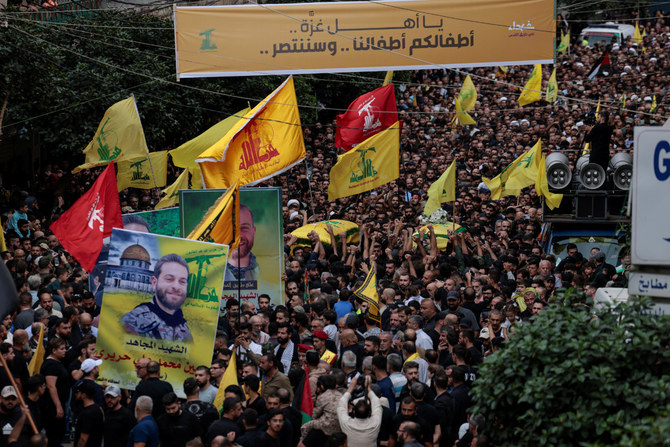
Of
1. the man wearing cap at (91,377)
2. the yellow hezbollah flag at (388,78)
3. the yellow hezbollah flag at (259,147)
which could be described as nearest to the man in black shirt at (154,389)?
the man wearing cap at (91,377)

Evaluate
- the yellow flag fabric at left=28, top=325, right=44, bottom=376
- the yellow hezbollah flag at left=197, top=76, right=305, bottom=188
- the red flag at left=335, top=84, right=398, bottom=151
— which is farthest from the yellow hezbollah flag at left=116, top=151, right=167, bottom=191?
the yellow flag fabric at left=28, top=325, right=44, bottom=376

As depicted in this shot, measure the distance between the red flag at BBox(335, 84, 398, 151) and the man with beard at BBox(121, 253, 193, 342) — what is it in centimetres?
997

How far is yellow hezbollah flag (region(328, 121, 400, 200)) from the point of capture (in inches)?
728

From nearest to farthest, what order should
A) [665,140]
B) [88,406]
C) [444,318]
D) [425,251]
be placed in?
[665,140] < [88,406] < [444,318] < [425,251]

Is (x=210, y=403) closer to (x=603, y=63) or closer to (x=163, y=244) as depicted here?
(x=163, y=244)

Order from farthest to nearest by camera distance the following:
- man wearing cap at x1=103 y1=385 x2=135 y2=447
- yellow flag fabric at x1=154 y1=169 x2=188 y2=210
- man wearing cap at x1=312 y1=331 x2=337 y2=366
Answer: yellow flag fabric at x1=154 y1=169 x2=188 y2=210 < man wearing cap at x1=312 y1=331 x2=337 y2=366 < man wearing cap at x1=103 y1=385 x2=135 y2=447

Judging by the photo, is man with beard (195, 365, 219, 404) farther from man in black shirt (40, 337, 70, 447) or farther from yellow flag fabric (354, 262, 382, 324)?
yellow flag fabric (354, 262, 382, 324)

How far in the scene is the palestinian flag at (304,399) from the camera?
30.9 ft

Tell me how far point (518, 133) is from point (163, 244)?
20689 mm

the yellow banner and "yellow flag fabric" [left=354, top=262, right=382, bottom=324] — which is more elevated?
the yellow banner

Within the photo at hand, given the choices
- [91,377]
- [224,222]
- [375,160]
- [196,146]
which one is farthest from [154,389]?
[196,146]

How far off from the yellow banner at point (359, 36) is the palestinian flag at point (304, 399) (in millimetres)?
11172

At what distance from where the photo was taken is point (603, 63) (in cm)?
3331

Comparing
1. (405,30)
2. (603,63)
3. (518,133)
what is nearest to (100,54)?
(405,30)
